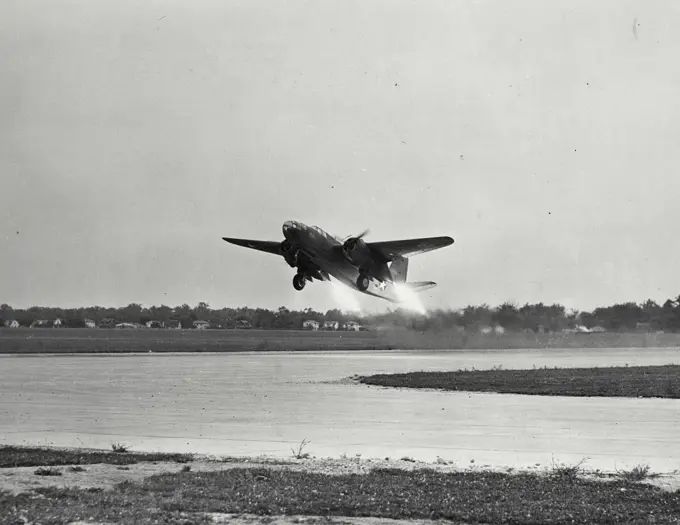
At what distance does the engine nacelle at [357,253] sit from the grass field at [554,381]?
6.42m

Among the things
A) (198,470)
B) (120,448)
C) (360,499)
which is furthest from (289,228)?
(360,499)

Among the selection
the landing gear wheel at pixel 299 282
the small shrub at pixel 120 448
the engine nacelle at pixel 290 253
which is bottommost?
the small shrub at pixel 120 448

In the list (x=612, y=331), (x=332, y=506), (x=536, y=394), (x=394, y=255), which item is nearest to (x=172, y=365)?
(x=394, y=255)

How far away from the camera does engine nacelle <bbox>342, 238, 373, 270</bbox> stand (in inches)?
1453

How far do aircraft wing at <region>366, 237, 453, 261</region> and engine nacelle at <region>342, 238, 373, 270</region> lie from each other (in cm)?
45

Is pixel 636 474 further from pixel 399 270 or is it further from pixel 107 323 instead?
pixel 107 323

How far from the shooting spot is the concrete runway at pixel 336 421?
1983cm

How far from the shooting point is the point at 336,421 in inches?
1011

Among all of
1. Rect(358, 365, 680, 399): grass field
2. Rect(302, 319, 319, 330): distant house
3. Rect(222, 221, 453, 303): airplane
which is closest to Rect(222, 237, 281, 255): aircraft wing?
Rect(222, 221, 453, 303): airplane

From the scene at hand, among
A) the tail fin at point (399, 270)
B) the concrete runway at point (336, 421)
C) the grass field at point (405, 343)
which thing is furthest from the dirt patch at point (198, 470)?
the grass field at point (405, 343)

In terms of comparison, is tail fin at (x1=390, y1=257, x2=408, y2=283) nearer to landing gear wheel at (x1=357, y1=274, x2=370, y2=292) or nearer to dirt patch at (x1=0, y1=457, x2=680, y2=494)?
landing gear wheel at (x1=357, y1=274, x2=370, y2=292)

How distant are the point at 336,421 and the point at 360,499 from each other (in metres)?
12.3

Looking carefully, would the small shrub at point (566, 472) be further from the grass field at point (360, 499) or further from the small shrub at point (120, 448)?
the small shrub at point (120, 448)

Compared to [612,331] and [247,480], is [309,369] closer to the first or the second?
[247,480]
